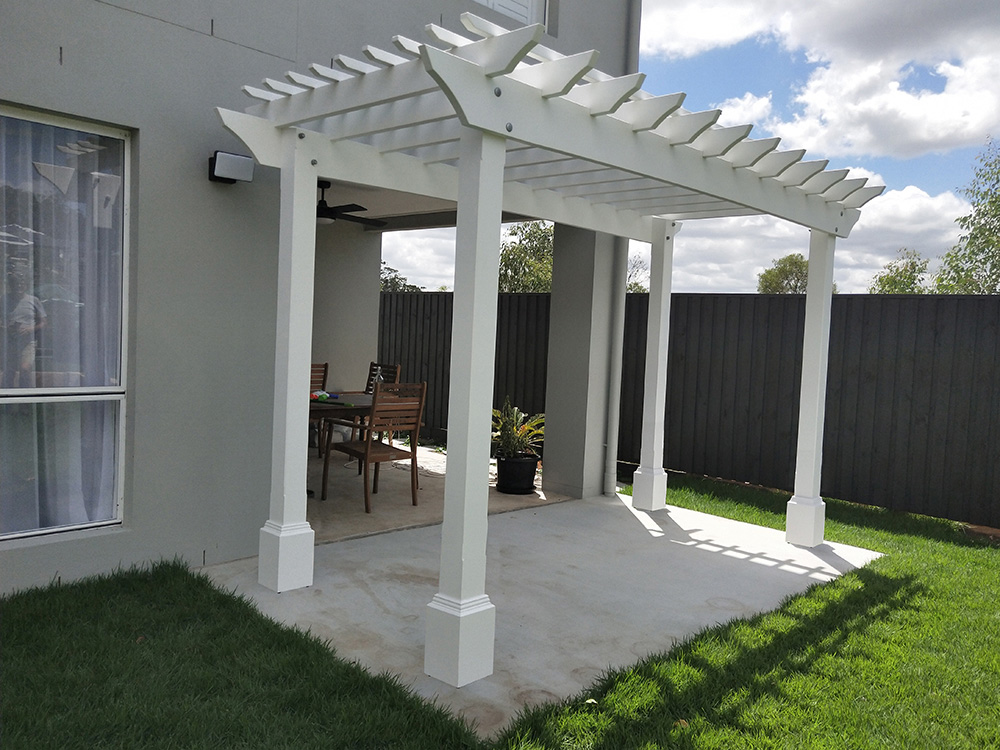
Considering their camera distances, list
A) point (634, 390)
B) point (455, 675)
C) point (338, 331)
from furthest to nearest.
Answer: point (338, 331) → point (634, 390) → point (455, 675)

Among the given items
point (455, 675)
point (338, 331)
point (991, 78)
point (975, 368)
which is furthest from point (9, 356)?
point (991, 78)

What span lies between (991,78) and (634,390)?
26432mm

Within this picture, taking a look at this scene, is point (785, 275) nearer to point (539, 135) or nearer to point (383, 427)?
point (383, 427)

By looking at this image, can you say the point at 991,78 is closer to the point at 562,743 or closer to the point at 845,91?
the point at 845,91

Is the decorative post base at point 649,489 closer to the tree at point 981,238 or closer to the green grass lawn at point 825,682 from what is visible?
the green grass lawn at point 825,682

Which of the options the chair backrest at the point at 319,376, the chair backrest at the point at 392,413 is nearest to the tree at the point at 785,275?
the chair backrest at the point at 319,376

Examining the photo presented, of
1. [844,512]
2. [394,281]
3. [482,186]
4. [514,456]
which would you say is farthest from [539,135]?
[394,281]

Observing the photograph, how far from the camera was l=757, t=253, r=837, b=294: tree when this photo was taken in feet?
124

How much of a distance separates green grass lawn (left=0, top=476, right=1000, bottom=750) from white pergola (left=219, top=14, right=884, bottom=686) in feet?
1.58

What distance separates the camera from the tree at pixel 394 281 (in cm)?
2622

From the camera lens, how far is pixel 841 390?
22.7 ft

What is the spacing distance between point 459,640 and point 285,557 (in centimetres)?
142

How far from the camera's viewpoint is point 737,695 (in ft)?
10.4

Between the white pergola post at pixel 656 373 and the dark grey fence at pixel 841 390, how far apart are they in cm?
133
